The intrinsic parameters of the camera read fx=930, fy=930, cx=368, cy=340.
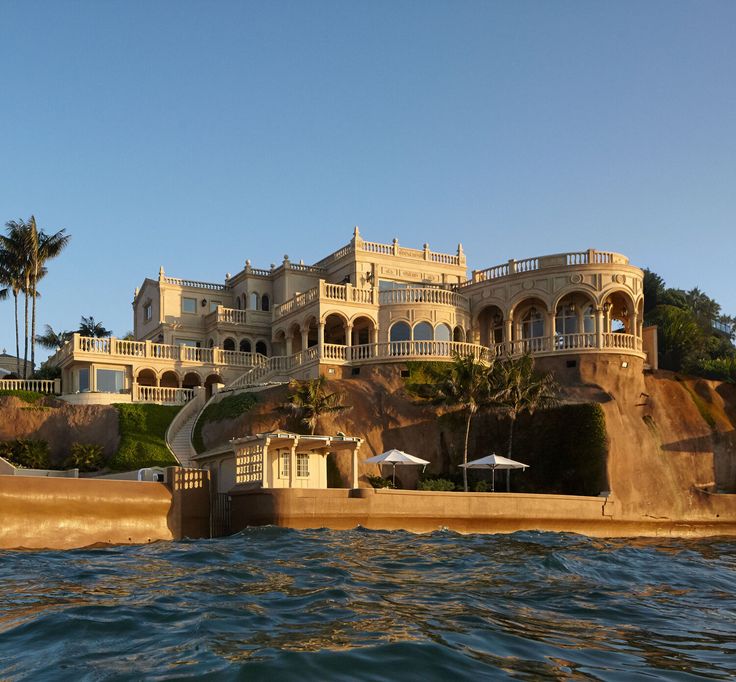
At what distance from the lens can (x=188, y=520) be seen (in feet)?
121

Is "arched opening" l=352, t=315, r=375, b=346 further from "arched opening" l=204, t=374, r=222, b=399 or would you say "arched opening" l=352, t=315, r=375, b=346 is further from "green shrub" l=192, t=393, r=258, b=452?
"green shrub" l=192, t=393, r=258, b=452

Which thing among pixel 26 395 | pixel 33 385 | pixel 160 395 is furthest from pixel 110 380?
pixel 26 395

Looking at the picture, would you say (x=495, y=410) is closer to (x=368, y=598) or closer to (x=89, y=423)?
(x=89, y=423)

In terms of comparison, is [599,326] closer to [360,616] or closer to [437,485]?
[437,485]

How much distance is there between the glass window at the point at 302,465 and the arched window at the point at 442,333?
1866cm

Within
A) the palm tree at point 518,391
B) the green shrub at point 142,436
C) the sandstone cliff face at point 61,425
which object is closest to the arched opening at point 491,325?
the palm tree at point 518,391

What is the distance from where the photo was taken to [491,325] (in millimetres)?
62219

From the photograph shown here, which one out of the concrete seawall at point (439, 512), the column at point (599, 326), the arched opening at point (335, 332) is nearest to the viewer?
the concrete seawall at point (439, 512)

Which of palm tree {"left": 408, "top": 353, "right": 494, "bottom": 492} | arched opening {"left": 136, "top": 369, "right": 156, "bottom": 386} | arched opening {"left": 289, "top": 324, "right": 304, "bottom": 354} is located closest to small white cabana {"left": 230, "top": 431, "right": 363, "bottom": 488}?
palm tree {"left": 408, "top": 353, "right": 494, "bottom": 492}

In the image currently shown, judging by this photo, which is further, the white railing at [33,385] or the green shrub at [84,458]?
the white railing at [33,385]

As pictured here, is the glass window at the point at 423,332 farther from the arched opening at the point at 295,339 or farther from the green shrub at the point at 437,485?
the green shrub at the point at 437,485

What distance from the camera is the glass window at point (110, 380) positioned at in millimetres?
59188

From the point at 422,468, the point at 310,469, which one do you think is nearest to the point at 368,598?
the point at 310,469

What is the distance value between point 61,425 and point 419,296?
23146 millimetres
